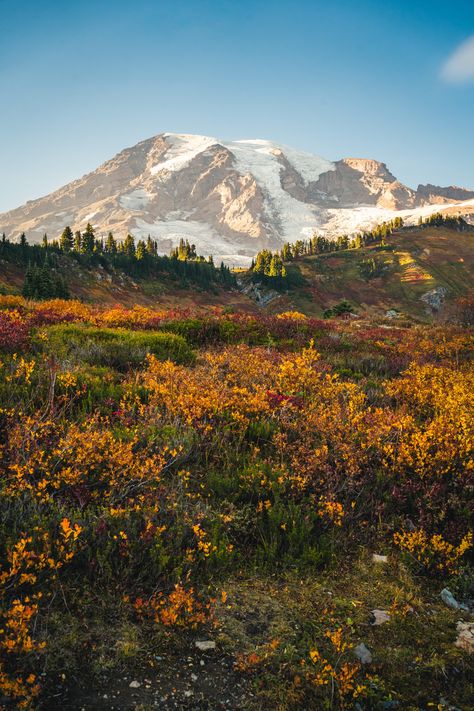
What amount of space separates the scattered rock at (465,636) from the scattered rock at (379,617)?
23.7 inches

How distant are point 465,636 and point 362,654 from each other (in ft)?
3.65

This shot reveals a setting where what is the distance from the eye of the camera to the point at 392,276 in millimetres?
131125

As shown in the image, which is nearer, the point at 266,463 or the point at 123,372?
the point at 266,463

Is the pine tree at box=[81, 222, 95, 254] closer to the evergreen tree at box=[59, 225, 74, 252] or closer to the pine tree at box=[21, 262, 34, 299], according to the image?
the evergreen tree at box=[59, 225, 74, 252]

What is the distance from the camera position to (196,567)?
4160mm

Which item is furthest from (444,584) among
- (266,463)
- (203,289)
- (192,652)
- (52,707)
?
(203,289)

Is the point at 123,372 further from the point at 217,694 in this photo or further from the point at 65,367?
the point at 217,694

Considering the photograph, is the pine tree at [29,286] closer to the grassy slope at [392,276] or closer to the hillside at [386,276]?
the hillside at [386,276]

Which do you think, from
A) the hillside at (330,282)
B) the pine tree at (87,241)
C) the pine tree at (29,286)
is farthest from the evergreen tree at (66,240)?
the pine tree at (29,286)

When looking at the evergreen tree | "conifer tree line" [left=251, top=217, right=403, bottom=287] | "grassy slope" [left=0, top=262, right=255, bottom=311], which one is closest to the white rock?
"grassy slope" [left=0, top=262, right=255, bottom=311]

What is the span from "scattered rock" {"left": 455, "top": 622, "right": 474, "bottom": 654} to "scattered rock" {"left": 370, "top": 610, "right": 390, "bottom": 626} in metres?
0.60

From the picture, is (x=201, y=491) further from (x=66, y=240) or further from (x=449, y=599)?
(x=66, y=240)

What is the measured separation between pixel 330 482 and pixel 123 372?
248 inches

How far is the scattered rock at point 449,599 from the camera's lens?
423cm
